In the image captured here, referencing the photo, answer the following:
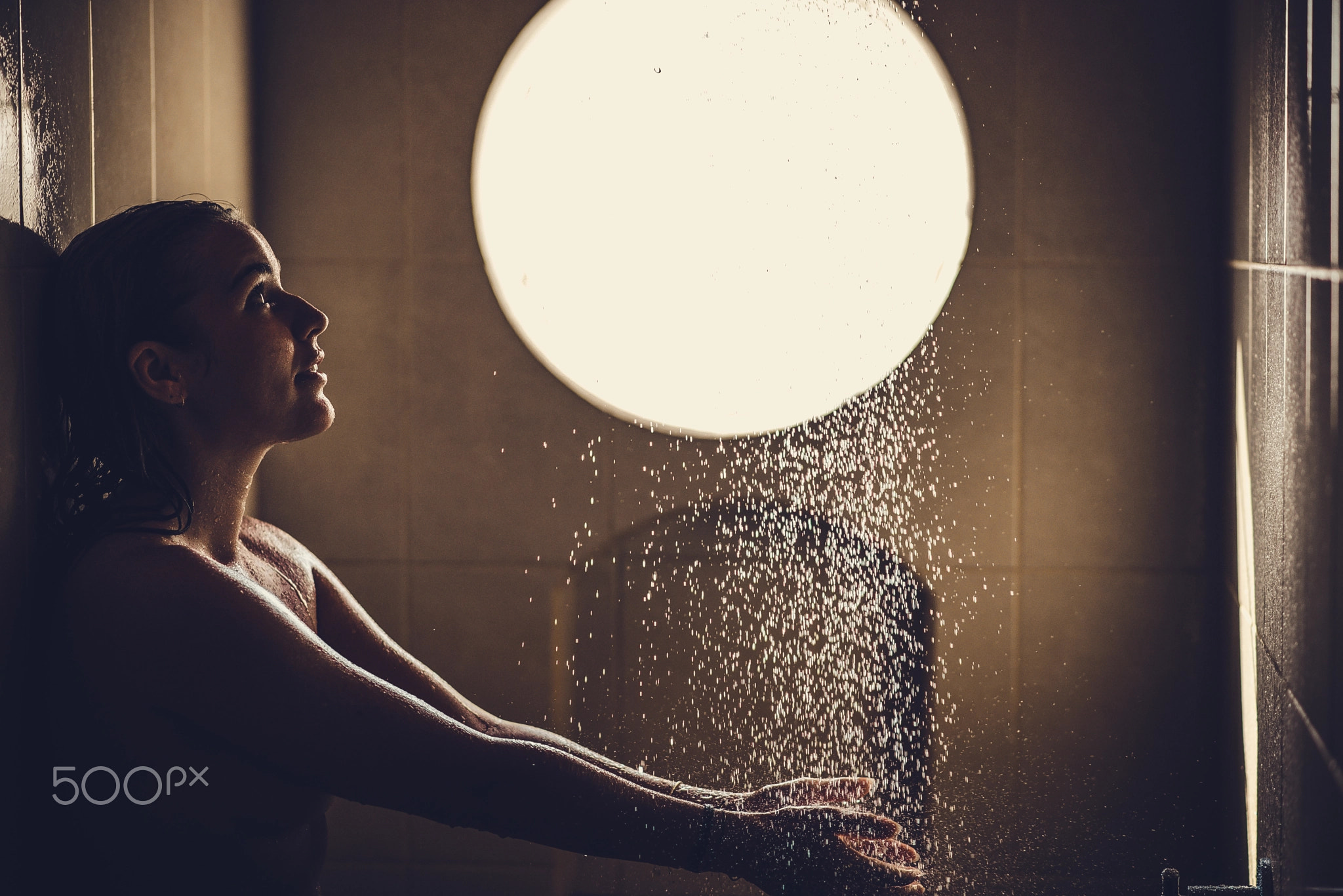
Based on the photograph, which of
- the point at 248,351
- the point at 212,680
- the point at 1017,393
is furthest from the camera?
the point at 1017,393

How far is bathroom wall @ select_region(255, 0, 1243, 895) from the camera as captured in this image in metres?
1.51

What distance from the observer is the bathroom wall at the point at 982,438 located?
1.51 metres

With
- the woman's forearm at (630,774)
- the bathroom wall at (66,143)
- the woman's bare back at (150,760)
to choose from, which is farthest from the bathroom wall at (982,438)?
the woman's bare back at (150,760)

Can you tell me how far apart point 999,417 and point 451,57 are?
91 centimetres

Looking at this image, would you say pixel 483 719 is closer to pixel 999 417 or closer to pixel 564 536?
pixel 564 536

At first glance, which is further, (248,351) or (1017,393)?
(1017,393)

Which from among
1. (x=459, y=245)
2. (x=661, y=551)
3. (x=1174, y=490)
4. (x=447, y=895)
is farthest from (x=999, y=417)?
(x=447, y=895)

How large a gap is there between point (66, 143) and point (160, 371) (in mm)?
248

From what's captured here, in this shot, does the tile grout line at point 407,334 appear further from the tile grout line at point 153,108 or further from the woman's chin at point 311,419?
the woman's chin at point 311,419

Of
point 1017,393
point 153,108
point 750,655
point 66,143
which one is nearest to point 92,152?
point 66,143

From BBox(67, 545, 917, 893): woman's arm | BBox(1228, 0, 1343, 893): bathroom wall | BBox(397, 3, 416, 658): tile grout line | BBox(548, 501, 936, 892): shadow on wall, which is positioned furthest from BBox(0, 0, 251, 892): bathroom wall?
BBox(1228, 0, 1343, 893): bathroom wall

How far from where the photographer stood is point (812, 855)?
2.80 ft

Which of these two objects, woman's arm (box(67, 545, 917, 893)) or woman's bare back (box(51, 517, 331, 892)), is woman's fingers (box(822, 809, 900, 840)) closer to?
woman's arm (box(67, 545, 917, 893))

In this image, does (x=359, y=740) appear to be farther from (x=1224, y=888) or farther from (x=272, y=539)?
(x=1224, y=888)
